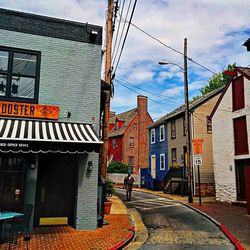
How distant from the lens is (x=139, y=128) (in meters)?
42.6

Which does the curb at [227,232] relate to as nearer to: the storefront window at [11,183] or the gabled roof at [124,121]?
the storefront window at [11,183]

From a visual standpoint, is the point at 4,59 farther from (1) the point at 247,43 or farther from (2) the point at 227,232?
(1) the point at 247,43

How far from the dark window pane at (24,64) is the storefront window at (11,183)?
3072 millimetres

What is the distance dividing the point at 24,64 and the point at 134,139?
31.8m

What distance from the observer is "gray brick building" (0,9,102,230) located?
398 inches

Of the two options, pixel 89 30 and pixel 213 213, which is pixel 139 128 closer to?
pixel 213 213

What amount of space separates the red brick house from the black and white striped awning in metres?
31.1

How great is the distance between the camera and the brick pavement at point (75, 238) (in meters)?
8.23

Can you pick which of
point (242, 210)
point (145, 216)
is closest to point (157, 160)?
point (242, 210)

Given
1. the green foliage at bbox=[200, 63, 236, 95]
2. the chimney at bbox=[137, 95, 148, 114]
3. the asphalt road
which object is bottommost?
the asphalt road

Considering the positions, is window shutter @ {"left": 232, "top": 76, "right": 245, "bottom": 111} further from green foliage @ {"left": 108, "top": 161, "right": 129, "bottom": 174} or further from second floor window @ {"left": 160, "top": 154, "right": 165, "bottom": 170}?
green foliage @ {"left": 108, "top": 161, "right": 129, "bottom": 174}

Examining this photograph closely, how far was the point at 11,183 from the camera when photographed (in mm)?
10047

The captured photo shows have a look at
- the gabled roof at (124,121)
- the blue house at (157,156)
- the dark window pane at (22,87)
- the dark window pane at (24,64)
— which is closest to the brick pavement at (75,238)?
the dark window pane at (22,87)

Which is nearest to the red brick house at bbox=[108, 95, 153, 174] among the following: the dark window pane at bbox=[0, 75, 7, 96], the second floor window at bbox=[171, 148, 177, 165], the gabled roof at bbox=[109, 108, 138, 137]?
the gabled roof at bbox=[109, 108, 138, 137]
